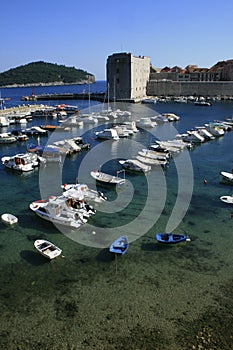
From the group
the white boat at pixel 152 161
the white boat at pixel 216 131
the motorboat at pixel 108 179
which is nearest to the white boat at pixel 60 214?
the motorboat at pixel 108 179

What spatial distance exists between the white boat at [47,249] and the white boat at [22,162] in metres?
13.9

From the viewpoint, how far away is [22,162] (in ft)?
93.8

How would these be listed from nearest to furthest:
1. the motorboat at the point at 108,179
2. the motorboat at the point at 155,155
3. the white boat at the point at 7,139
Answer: the motorboat at the point at 108,179 < the motorboat at the point at 155,155 < the white boat at the point at 7,139

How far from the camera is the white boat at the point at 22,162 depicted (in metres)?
27.9

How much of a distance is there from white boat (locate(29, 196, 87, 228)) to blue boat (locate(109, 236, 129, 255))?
112 inches

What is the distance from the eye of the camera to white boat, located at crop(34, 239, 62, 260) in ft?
47.2

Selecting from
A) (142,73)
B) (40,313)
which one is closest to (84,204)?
(40,313)

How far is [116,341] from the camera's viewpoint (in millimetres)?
10102

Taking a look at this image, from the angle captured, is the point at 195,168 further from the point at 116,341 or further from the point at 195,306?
the point at 116,341

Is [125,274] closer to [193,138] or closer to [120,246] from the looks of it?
[120,246]

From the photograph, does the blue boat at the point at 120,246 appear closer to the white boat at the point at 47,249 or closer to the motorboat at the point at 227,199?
the white boat at the point at 47,249

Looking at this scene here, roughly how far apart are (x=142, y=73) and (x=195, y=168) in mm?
84691

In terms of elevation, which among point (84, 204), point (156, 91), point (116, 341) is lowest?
point (116, 341)

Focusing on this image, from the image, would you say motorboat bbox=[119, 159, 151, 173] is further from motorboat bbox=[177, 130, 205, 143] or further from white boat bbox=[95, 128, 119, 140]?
motorboat bbox=[177, 130, 205, 143]
